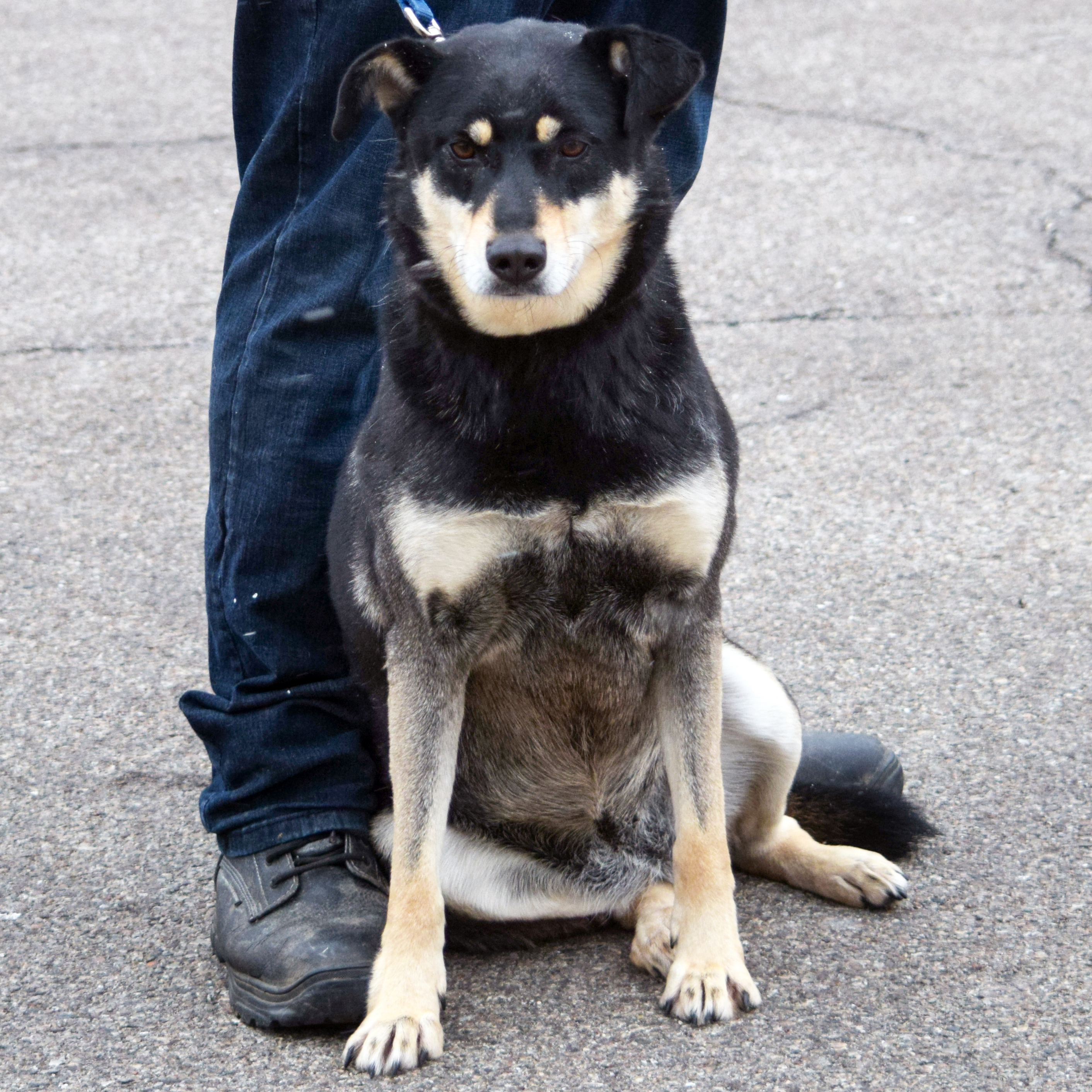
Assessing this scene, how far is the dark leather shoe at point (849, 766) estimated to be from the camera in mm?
2719

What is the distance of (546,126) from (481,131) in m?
0.10

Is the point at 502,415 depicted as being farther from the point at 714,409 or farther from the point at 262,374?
the point at 262,374

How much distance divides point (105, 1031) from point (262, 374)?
111 cm

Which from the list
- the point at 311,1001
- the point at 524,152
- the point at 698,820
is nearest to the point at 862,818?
→ the point at 698,820

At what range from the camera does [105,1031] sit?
2258 mm

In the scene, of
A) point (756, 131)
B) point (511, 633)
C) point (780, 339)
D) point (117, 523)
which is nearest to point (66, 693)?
point (117, 523)

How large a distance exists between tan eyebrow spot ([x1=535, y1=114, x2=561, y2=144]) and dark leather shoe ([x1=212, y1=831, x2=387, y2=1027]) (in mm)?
1224

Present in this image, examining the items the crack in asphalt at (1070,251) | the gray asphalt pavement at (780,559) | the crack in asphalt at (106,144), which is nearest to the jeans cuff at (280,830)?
the gray asphalt pavement at (780,559)

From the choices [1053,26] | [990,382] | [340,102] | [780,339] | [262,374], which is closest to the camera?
[340,102]

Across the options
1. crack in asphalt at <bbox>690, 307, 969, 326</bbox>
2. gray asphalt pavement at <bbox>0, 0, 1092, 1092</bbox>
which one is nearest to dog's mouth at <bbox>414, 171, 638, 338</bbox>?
gray asphalt pavement at <bbox>0, 0, 1092, 1092</bbox>

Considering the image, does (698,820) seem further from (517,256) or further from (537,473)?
(517,256)

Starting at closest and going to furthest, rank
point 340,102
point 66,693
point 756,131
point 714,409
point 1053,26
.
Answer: point 340,102
point 714,409
point 66,693
point 756,131
point 1053,26

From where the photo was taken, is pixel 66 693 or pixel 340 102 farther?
pixel 66 693

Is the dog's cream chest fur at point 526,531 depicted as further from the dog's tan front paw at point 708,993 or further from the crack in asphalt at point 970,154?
the crack in asphalt at point 970,154
